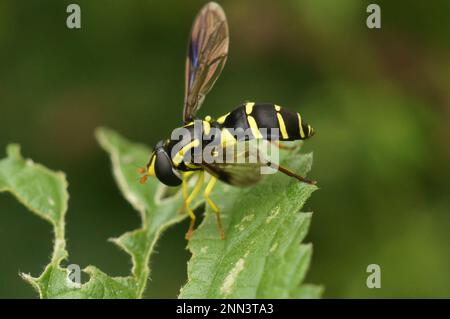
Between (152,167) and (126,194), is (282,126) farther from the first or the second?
(126,194)

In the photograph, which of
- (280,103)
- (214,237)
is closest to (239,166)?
(214,237)

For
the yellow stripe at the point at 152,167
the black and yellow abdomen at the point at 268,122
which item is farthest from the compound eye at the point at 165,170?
the black and yellow abdomen at the point at 268,122

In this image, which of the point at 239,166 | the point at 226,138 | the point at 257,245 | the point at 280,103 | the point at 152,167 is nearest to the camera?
the point at 257,245

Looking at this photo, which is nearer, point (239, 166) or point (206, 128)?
point (239, 166)

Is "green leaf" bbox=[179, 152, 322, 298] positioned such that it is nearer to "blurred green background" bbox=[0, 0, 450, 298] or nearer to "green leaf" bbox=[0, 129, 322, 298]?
"green leaf" bbox=[0, 129, 322, 298]

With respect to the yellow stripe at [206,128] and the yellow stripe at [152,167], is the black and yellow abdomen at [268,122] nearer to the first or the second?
the yellow stripe at [206,128]

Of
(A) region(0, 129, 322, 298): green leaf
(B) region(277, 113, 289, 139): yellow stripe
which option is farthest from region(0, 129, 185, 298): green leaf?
(B) region(277, 113, 289, 139): yellow stripe
